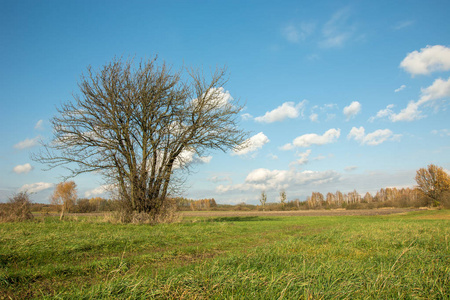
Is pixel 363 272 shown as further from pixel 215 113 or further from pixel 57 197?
pixel 57 197

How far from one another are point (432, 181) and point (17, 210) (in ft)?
282

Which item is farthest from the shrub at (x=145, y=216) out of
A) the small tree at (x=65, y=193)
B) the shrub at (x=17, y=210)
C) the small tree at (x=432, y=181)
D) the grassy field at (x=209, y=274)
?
the small tree at (x=432, y=181)

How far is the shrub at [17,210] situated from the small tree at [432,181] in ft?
264

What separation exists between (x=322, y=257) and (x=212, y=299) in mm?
3776

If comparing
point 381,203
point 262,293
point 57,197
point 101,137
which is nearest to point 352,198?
point 381,203

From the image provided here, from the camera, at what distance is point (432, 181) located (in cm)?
6912

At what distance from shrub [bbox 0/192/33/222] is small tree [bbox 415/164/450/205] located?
264 ft

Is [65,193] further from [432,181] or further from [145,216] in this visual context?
[432,181]

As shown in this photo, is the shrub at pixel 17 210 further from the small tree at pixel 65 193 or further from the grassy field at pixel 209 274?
the small tree at pixel 65 193

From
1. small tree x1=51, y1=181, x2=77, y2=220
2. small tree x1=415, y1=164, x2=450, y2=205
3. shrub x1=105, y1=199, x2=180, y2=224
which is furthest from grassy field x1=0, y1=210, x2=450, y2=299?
small tree x1=415, y1=164, x2=450, y2=205

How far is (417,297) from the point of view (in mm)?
3273

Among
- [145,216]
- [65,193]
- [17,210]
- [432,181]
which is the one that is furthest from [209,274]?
[432,181]

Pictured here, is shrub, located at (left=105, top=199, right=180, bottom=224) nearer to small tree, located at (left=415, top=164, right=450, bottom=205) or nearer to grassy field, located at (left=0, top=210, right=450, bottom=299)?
grassy field, located at (left=0, top=210, right=450, bottom=299)

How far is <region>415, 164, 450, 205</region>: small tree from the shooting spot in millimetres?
66125
